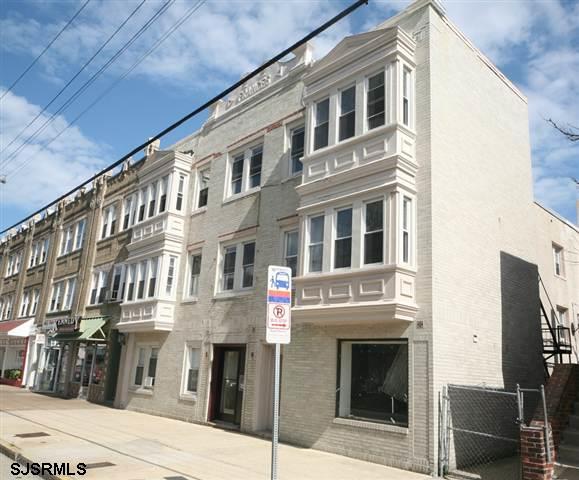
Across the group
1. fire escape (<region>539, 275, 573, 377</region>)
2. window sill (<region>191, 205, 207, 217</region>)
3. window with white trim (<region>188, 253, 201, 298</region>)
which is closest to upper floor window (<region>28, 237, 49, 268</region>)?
window sill (<region>191, 205, 207, 217</region>)

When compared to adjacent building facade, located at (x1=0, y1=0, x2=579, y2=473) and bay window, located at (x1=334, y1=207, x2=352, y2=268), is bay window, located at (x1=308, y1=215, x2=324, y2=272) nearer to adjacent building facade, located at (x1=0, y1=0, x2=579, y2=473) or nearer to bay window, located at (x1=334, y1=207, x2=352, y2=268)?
adjacent building facade, located at (x1=0, y1=0, x2=579, y2=473)

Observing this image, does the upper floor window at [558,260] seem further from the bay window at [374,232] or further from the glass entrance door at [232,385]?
the glass entrance door at [232,385]

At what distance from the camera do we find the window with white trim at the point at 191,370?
17.9m

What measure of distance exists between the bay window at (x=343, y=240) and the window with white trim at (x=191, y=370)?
768 cm

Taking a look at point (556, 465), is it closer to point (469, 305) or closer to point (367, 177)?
point (469, 305)

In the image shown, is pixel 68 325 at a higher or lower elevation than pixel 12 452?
higher

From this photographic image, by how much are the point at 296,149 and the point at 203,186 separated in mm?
5746

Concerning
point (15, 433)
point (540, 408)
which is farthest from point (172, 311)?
point (540, 408)

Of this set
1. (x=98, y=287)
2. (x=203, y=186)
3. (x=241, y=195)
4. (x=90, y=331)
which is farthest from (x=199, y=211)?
(x=98, y=287)

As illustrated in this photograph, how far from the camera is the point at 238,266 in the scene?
56.4 feet

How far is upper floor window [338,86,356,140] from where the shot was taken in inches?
525

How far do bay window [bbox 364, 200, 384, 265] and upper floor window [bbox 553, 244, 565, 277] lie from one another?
996 centimetres

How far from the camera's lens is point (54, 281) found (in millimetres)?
30594

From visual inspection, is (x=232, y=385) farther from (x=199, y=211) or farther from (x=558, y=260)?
(x=558, y=260)
